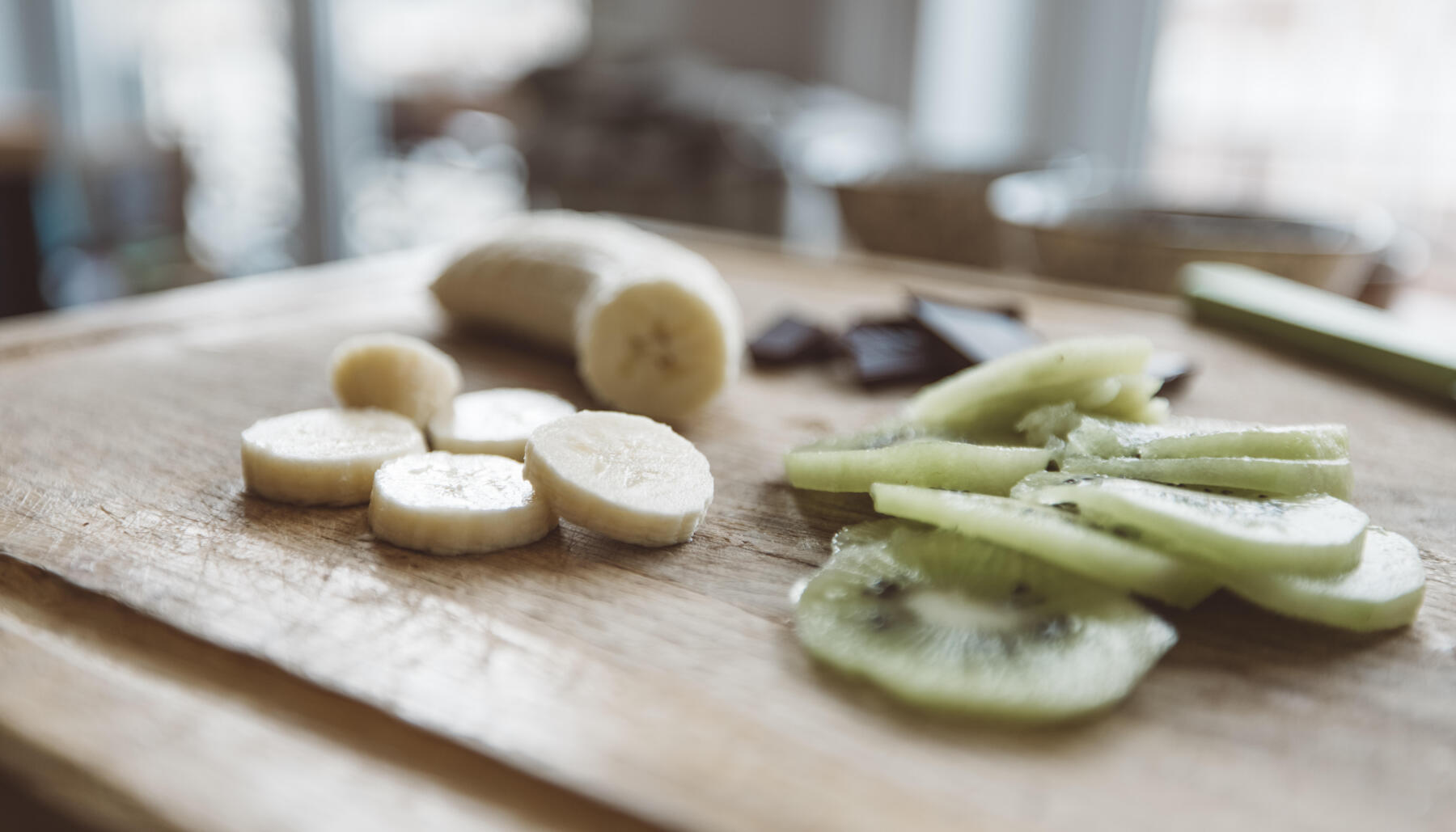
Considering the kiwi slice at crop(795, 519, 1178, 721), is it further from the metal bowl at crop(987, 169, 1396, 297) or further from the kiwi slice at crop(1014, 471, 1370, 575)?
the metal bowl at crop(987, 169, 1396, 297)

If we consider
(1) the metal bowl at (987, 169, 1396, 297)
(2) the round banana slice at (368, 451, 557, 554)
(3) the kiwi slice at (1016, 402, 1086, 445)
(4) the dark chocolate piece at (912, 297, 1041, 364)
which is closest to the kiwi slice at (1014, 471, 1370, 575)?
(3) the kiwi slice at (1016, 402, 1086, 445)

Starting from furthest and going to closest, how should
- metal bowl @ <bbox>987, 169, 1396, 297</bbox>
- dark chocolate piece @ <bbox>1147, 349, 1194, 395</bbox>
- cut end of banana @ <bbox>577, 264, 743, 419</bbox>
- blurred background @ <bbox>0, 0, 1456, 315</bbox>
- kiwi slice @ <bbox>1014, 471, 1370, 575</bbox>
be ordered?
1. blurred background @ <bbox>0, 0, 1456, 315</bbox>
2. metal bowl @ <bbox>987, 169, 1396, 297</bbox>
3. dark chocolate piece @ <bbox>1147, 349, 1194, 395</bbox>
4. cut end of banana @ <bbox>577, 264, 743, 419</bbox>
5. kiwi slice @ <bbox>1014, 471, 1370, 575</bbox>

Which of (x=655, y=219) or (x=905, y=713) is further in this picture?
(x=655, y=219)

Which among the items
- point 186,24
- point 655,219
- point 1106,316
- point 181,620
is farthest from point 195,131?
point 181,620

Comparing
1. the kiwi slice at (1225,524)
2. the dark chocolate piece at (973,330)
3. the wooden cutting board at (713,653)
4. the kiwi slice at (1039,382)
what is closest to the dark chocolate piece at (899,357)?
the dark chocolate piece at (973,330)

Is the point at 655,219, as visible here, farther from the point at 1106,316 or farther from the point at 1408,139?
the point at 1408,139

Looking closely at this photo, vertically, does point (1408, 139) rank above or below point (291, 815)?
above
